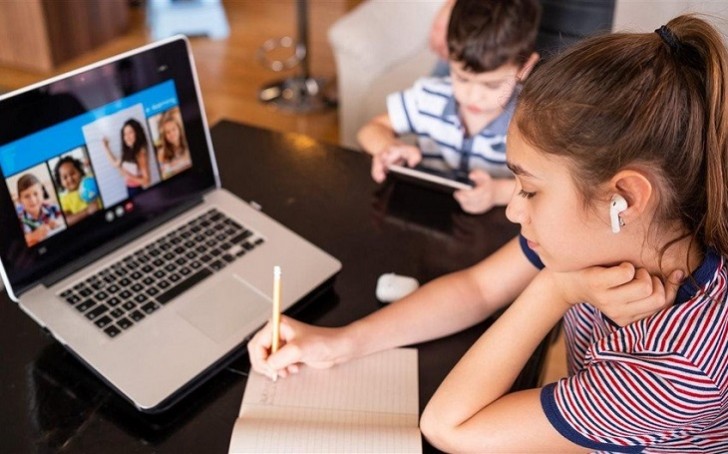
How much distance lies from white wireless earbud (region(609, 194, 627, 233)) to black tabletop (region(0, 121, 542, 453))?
0.88ft

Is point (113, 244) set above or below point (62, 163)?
below

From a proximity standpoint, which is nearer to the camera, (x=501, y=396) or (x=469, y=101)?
(x=501, y=396)

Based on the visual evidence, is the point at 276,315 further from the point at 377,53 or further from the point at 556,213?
the point at 377,53

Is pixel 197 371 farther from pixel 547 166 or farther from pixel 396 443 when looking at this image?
pixel 547 166

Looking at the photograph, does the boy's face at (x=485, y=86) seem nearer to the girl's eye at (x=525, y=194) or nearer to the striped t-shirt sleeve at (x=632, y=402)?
the girl's eye at (x=525, y=194)

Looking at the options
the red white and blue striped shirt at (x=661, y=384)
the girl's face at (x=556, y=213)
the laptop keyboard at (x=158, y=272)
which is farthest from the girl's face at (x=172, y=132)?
the red white and blue striped shirt at (x=661, y=384)

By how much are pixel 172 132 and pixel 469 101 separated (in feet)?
1.98

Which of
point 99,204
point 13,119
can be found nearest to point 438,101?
point 99,204

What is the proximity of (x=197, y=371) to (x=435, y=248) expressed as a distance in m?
0.42

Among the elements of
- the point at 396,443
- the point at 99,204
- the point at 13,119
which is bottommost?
the point at 396,443

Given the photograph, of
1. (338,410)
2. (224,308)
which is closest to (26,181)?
(224,308)

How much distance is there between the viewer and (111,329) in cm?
89

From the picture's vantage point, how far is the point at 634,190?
0.70 meters

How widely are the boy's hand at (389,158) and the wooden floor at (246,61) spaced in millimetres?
1581
